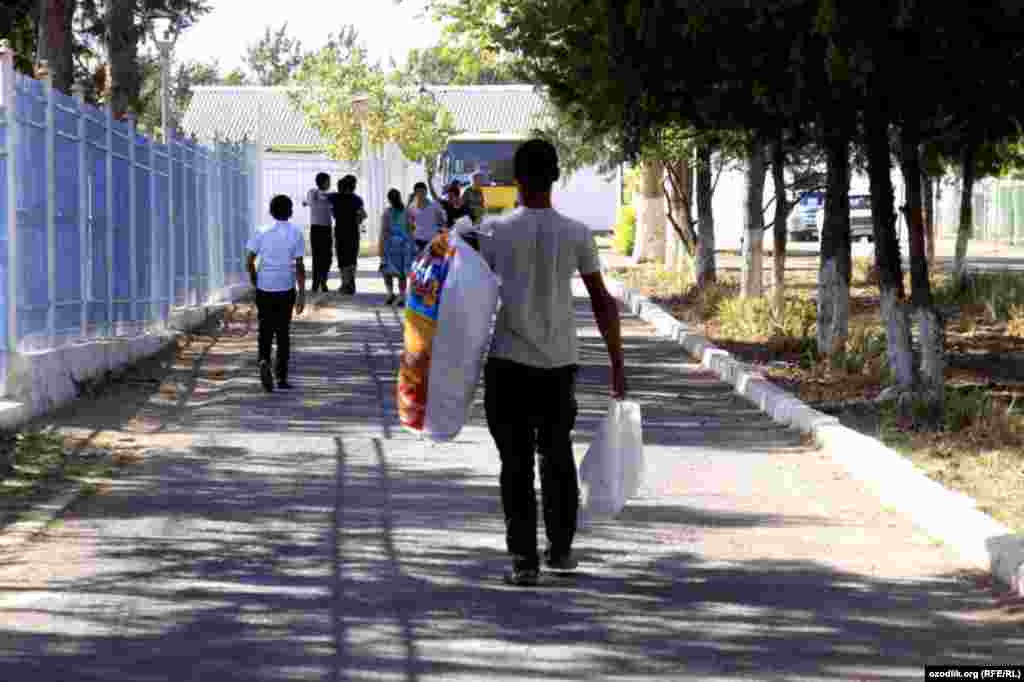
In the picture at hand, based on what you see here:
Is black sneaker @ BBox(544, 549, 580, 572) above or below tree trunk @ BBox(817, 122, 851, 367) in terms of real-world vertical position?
below

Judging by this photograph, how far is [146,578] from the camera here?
9.02 m

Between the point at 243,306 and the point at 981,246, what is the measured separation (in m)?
33.3

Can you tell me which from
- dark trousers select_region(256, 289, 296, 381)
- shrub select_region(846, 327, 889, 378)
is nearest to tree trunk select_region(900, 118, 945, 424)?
shrub select_region(846, 327, 889, 378)

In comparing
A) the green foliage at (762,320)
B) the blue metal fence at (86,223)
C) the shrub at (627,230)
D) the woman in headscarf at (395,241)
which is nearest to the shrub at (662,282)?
the woman in headscarf at (395,241)

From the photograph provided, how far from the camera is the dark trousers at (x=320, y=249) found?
1264 inches

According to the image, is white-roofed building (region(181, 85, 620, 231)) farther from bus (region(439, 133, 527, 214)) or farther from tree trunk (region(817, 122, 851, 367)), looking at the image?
tree trunk (region(817, 122, 851, 367))

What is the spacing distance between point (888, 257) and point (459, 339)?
318 inches

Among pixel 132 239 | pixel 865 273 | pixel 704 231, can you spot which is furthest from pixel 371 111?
pixel 132 239

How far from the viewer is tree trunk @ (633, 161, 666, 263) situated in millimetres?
44156

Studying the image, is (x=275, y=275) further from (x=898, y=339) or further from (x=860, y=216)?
(x=860, y=216)

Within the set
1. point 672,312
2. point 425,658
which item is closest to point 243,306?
point 672,312

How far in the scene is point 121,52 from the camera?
28.9m

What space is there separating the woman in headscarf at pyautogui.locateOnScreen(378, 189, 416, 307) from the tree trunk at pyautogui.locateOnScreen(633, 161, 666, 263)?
1515 centimetres

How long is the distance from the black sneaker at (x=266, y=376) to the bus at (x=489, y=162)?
33.2m
